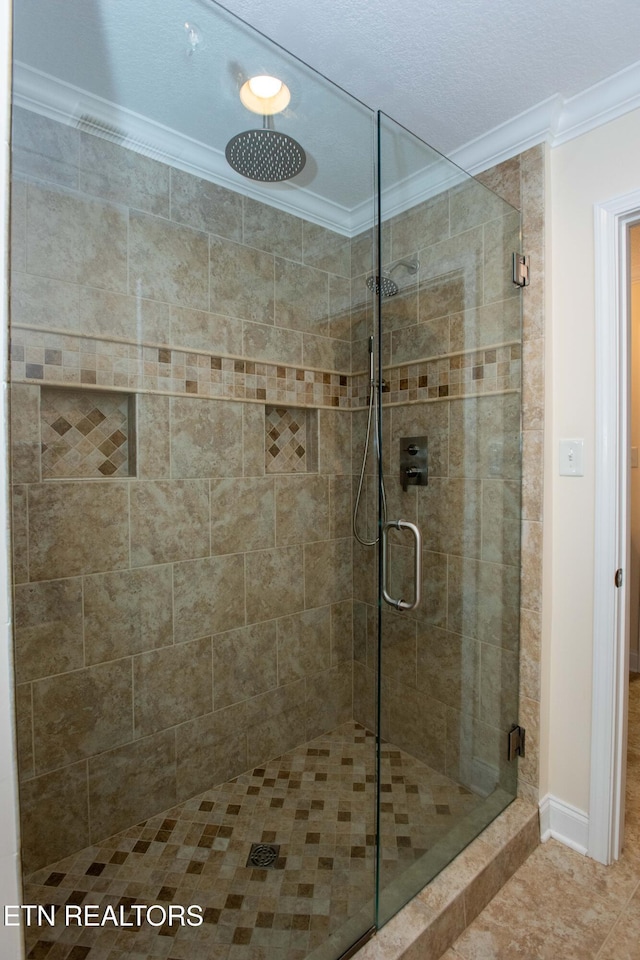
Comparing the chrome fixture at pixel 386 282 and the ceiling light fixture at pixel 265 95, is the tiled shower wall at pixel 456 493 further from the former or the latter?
the ceiling light fixture at pixel 265 95

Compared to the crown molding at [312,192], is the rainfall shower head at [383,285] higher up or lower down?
lower down

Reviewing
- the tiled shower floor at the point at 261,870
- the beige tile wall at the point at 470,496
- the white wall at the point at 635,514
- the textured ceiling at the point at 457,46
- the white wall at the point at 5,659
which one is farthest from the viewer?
the white wall at the point at 635,514

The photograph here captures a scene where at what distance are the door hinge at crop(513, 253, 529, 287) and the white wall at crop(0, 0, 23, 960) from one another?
153 cm

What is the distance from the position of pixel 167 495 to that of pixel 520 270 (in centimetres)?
143

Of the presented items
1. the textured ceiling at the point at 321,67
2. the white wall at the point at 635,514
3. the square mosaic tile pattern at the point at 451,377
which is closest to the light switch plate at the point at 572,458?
the square mosaic tile pattern at the point at 451,377

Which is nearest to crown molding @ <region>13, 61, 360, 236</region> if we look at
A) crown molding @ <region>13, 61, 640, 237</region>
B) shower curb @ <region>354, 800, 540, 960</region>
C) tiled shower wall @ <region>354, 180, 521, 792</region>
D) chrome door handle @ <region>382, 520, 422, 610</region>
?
crown molding @ <region>13, 61, 640, 237</region>

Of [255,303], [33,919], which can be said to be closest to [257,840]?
[33,919]

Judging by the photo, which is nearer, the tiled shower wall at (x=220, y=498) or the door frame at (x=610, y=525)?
the tiled shower wall at (x=220, y=498)

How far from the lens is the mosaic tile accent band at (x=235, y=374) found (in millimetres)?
1155

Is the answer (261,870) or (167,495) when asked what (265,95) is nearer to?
(167,495)

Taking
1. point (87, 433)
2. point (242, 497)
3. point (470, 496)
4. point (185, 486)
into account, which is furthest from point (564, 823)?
point (87, 433)

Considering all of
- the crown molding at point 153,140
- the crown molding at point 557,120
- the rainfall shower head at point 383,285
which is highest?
the crown molding at point 557,120

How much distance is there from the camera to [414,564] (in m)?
1.50

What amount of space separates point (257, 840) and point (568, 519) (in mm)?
1398
